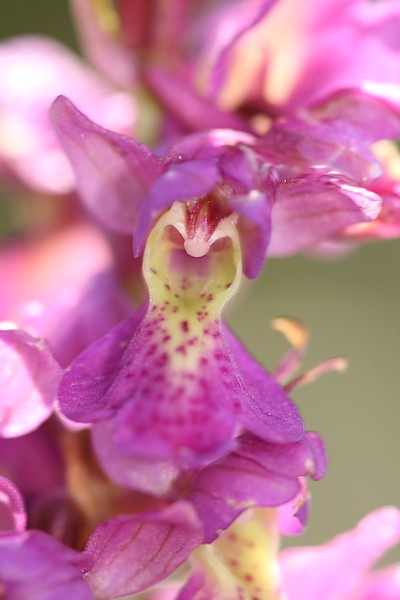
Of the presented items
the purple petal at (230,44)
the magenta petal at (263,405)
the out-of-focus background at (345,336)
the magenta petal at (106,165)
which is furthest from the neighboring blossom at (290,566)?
the out-of-focus background at (345,336)

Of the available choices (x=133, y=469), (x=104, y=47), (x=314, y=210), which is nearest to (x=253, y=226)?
(x=314, y=210)

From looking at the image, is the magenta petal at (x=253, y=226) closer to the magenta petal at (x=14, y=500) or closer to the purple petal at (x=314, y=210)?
the purple petal at (x=314, y=210)

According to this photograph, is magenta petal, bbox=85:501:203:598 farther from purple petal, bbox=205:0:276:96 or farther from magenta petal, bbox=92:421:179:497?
purple petal, bbox=205:0:276:96

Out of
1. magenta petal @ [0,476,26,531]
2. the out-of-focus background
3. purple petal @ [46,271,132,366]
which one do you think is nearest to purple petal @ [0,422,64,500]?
purple petal @ [46,271,132,366]

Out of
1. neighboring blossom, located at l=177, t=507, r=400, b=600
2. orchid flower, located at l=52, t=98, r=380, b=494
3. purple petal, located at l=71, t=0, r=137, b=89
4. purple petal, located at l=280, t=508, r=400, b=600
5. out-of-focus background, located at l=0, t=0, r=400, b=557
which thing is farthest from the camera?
out-of-focus background, located at l=0, t=0, r=400, b=557

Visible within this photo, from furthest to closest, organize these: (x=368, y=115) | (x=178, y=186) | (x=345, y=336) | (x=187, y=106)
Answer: (x=345, y=336)
(x=187, y=106)
(x=368, y=115)
(x=178, y=186)

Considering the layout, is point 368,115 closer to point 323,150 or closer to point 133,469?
point 323,150

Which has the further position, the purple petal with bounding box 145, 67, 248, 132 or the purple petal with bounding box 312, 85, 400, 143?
the purple petal with bounding box 145, 67, 248, 132
